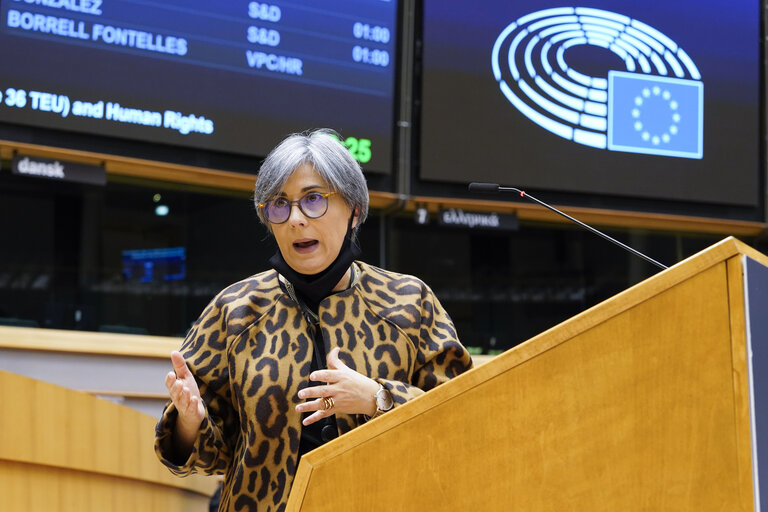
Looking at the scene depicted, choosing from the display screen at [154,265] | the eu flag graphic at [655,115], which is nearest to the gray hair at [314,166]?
the display screen at [154,265]

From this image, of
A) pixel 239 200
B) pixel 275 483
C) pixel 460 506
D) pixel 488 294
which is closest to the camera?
pixel 460 506

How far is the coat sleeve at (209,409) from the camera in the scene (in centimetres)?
182

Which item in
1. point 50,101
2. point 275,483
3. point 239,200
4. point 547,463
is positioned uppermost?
point 50,101

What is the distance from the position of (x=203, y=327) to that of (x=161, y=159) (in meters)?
4.32

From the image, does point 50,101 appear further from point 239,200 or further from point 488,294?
point 488,294

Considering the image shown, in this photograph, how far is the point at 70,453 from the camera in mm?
2939

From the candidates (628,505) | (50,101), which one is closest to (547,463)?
(628,505)

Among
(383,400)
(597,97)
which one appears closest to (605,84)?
(597,97)

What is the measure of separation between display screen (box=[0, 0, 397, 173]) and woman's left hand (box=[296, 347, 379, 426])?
177 inches

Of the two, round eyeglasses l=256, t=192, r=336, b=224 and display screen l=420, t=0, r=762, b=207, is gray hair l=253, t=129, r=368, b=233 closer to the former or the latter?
round eyeglasses l=256, t=192, r=336, b=224

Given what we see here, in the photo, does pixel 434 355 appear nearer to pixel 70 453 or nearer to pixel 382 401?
pixel 382 401

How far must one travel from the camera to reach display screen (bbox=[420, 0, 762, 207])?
6.97 meters

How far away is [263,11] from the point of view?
640 centimetres

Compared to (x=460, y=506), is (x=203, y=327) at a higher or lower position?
higher
